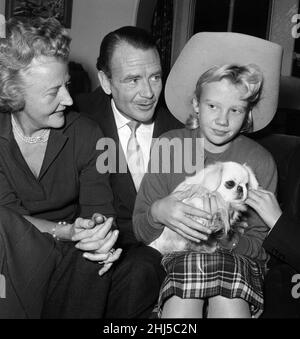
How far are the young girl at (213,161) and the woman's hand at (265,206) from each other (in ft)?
Result: 0.35

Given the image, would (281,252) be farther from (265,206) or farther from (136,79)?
(136,79)

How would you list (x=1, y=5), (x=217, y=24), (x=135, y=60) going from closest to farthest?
(x=135, y=60)
(x=1, y=5)
(x=217, y=24)

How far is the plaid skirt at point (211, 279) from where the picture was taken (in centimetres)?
132

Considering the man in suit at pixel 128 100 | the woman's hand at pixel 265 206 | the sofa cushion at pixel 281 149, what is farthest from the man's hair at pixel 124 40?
the woman's hand at pixel 265 206

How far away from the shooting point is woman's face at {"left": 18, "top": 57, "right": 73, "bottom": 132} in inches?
59.6

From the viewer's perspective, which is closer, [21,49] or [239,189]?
[239,189]

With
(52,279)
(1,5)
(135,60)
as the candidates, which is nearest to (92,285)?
(52,279)

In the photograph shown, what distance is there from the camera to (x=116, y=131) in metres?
1.79

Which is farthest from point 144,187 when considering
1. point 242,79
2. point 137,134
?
point 242,79

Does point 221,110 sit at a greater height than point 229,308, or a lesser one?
greater

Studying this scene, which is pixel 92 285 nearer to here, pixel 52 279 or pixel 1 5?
pixel 52 279

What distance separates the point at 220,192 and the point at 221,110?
0.25 m
